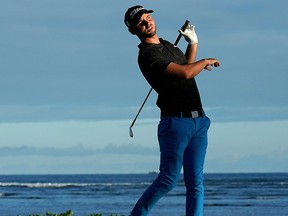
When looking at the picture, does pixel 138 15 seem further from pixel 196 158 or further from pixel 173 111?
pixel 196 158

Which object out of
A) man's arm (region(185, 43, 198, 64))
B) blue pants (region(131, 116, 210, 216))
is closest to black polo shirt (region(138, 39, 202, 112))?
blue pants (region(131, 116, 210, 216))

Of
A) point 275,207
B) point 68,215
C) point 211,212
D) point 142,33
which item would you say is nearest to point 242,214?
point 211,212

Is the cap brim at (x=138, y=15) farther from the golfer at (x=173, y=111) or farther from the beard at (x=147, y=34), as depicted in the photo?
the beard at (x=147, y=34)

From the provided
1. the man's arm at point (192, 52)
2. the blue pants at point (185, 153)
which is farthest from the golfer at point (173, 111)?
the man's arm at point (192, 52)

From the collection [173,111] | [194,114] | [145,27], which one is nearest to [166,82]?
[173,111]

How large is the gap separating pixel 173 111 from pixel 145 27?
0.75 m

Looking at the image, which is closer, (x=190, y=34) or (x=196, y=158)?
(x=196, y=158)

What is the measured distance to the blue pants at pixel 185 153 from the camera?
8.30 m

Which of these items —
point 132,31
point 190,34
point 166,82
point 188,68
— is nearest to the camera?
point 188,68

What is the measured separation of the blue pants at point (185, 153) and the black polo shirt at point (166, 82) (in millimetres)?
123

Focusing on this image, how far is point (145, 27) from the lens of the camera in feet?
27.3

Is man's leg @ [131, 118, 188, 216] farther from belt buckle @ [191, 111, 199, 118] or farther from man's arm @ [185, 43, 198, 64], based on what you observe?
man's arm @ [185, 43, 198, 64]

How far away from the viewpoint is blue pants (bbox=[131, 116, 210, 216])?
830 centimetres

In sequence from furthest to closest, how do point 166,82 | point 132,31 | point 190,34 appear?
point 190,34 < point 132,31 < point 166,82
